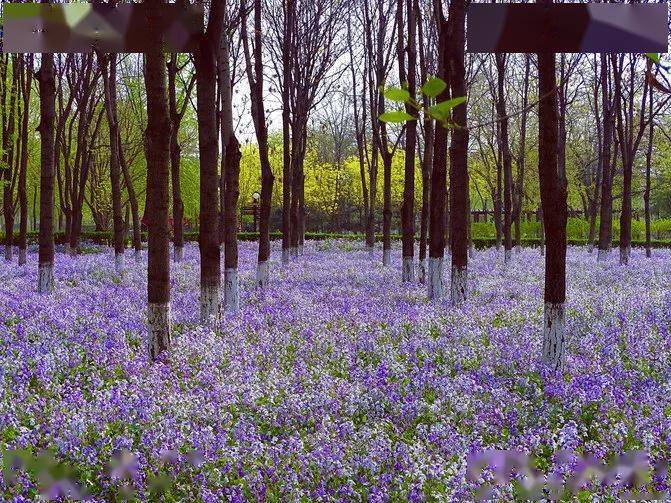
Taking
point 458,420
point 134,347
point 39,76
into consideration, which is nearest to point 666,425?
point 458,420

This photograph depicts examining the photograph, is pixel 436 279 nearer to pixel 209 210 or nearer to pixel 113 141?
pixel 209 210

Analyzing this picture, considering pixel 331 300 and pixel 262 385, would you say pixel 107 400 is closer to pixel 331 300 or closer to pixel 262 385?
pixel 262 385

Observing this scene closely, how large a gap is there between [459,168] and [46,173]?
8320mm

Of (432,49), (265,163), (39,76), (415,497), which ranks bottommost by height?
(415,497)

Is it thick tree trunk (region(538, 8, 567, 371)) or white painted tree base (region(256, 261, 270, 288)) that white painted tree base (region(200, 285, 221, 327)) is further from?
white painted tree base (region(256, 261, 270, 288))

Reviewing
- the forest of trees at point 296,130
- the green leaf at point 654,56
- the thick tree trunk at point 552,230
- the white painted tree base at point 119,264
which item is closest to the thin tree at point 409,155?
the forest of trees at point 296,130

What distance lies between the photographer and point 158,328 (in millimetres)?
7543

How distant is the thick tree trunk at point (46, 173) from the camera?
13.0 metres

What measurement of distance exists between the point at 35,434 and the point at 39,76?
33.6 feet

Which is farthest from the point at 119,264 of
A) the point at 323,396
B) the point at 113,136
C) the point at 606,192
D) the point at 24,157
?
the point at 606,192

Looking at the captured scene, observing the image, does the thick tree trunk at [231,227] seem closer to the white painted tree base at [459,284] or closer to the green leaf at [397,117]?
the white painted tree base at [459,284]

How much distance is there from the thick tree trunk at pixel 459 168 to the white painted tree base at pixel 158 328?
554 cm

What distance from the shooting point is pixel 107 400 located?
543cm

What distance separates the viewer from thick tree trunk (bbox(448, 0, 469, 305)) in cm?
1149
